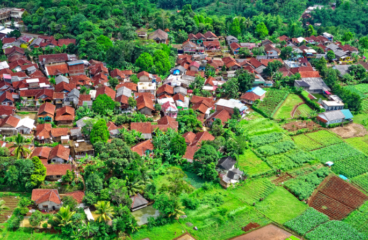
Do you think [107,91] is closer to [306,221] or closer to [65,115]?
[65,115]

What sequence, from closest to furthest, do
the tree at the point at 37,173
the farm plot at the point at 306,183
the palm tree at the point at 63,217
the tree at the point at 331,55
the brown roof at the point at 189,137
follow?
the palm tree at the point at 63,217 → the tree at the point at 37,173 → the farm plot at the point at 306,183 → the brown roof at the point at 189,137 → the tree at the point at 331,55

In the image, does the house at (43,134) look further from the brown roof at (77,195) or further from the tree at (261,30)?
the tree at (261,30)

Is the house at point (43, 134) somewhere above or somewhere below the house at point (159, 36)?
below

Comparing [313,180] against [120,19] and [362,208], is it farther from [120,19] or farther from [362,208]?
[120,19]

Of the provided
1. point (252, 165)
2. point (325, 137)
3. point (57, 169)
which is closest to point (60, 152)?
point (57, 169)

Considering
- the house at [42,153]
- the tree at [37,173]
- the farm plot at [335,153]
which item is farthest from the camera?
the farm plot at [335,153]

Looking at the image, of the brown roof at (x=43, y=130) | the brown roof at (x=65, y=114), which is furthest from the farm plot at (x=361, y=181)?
the brown roof at (x=43, y=130)

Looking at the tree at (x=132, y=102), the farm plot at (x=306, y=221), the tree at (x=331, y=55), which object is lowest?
the farm plot at (x=306, y=221)

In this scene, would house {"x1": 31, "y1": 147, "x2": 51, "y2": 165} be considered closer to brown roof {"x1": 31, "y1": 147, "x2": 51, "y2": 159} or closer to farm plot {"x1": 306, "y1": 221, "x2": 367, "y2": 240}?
brown roof {"x1": 31, "y1": 147, "x2": 51, "y2": 159}
